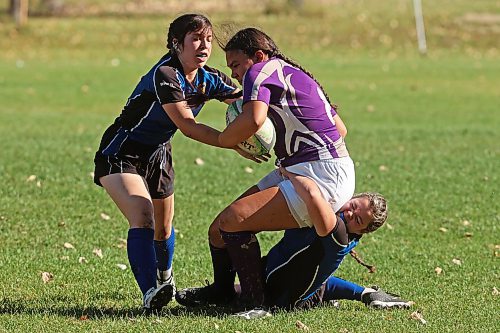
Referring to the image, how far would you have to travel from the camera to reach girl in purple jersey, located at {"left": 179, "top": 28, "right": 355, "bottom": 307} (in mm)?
5891

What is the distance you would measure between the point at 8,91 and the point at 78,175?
382 inches

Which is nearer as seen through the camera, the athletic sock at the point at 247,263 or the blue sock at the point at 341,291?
the athletic sock at the point at 247,263

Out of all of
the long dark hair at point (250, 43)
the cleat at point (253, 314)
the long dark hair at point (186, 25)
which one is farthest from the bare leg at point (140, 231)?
the long dark hair at point (250, 43)

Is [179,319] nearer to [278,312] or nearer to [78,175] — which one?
[278,312]

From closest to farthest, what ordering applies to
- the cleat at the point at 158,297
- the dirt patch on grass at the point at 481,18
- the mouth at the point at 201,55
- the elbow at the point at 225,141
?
the elbow at the point at 225,141, the cleat at the point at 158,297, the mouth at the point at 201,55, the dirt patch on grass at the point at 481,18

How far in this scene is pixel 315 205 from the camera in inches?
229

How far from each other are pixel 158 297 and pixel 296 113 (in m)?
1.33

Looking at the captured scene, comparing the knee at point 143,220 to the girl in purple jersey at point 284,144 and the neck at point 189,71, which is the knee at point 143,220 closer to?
the girl in purple jersey at point 284,144

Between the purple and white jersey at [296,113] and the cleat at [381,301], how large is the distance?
0.95 metres

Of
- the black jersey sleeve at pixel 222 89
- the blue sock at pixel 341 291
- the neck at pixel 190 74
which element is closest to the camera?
the neck at pixel 190 74

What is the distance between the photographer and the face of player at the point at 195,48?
6.16 metres

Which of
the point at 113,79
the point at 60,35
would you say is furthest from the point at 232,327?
the point at 60,35

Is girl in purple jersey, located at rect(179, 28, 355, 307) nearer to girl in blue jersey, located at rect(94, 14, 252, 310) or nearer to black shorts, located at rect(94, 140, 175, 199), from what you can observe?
girl in blue jersey, located at rect(94, 14, 252, 310)

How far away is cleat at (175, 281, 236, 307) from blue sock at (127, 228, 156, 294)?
1.11 ft
